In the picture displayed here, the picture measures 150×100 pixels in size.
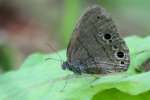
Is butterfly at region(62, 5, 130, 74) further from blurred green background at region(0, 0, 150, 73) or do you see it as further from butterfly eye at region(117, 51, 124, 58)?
blurred green background at region(0, 0, 150, 73)

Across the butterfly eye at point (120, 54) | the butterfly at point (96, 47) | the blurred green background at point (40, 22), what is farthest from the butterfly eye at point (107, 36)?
the blurred green background at point (40, 22)

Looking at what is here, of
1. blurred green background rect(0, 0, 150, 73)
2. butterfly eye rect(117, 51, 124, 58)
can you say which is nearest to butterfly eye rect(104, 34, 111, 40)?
butterfly eye rect(117, 51, 124, 58)

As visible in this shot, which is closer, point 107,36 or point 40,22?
point 107,36

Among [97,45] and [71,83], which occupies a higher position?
[97,45]

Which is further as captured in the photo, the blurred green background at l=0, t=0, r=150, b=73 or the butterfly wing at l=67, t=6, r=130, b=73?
the blurred green background at l=0, t=0, r=150, b=73

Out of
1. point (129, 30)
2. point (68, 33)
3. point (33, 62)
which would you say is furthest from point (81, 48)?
point (129, 30)

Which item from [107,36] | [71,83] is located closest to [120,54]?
[107,36]

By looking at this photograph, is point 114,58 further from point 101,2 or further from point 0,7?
point 0,7

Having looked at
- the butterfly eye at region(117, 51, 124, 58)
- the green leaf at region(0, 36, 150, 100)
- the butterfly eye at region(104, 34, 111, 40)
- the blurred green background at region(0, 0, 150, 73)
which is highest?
the blurred green background at region(0, 0, 150, 73)

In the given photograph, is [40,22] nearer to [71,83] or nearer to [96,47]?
[96,47]
